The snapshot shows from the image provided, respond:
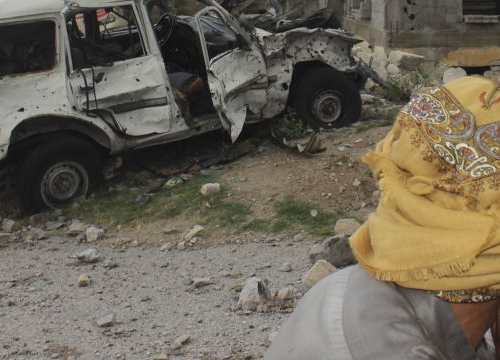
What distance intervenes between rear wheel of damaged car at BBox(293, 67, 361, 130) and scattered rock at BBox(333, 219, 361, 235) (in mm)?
2790

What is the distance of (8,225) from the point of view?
288 inches

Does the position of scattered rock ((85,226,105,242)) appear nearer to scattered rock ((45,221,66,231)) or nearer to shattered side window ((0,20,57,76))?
scattered rock ((45,221,66,231))

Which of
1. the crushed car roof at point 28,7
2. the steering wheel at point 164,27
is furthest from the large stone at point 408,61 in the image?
the crushed car roof at point 28,7

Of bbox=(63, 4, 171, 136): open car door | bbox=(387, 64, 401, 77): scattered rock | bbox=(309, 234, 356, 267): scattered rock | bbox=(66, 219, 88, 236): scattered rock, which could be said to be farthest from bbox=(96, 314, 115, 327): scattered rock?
bbox=(387, 64, 401, 77): scattered rock

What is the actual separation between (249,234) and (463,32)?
7373mm

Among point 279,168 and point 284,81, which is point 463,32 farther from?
point 279,168

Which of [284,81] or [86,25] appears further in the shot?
[284,81]

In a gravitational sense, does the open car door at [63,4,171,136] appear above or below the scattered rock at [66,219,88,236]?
above

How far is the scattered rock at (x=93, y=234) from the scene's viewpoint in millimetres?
6902

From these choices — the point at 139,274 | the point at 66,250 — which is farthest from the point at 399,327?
the point at 66,250

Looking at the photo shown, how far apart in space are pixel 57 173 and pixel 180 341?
345 cm

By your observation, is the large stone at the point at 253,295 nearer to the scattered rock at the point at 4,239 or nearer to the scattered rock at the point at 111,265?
the scattered rock at the point at 111,265

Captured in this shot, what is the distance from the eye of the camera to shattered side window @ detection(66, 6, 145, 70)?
754cm

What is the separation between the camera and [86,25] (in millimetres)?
7746
